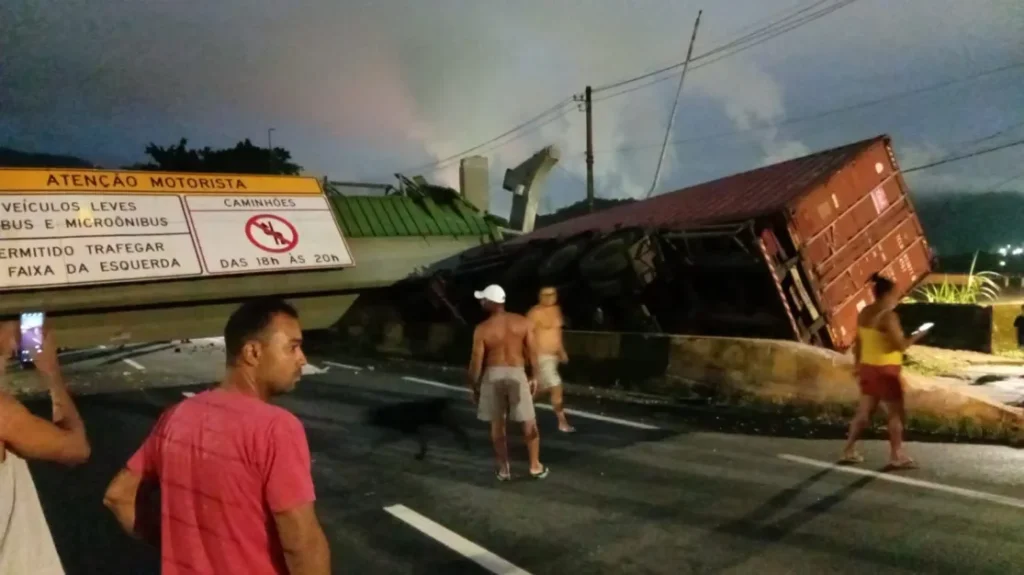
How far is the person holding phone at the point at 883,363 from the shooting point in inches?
240

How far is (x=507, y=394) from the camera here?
249 inches

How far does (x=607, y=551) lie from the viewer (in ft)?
14.7

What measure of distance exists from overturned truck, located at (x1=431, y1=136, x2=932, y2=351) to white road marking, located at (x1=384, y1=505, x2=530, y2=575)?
A: 647 cm

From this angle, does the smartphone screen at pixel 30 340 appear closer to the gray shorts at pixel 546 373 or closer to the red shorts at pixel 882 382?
the red shorts at pixel 882 382

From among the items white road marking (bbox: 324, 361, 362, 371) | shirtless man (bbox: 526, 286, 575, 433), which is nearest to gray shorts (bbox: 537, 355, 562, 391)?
shirtless man (bbox: 526, 286, 575, 433)

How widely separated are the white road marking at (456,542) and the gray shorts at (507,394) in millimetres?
1205

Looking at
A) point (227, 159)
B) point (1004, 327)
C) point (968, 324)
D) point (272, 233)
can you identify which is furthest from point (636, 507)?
point (227, 159)

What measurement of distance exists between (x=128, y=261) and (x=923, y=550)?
10175 mm

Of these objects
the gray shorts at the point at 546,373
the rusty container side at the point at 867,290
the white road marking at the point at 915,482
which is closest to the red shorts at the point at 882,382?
the white road marking at the point at 915,482

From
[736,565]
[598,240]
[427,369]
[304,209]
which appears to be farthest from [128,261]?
[736,565]

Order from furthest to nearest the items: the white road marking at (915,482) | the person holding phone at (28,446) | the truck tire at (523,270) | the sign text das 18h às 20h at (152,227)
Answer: the truck tire at (523,270) → the sign text das 18h às 20h at (152,227) → the white road marking at (915,482) → the person holding phone at (28,446)

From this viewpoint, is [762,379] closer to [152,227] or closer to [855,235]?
[855,235]

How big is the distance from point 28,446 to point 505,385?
439cm

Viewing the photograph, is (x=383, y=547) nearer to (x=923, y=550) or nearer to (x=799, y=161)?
(x=923, y=550)
